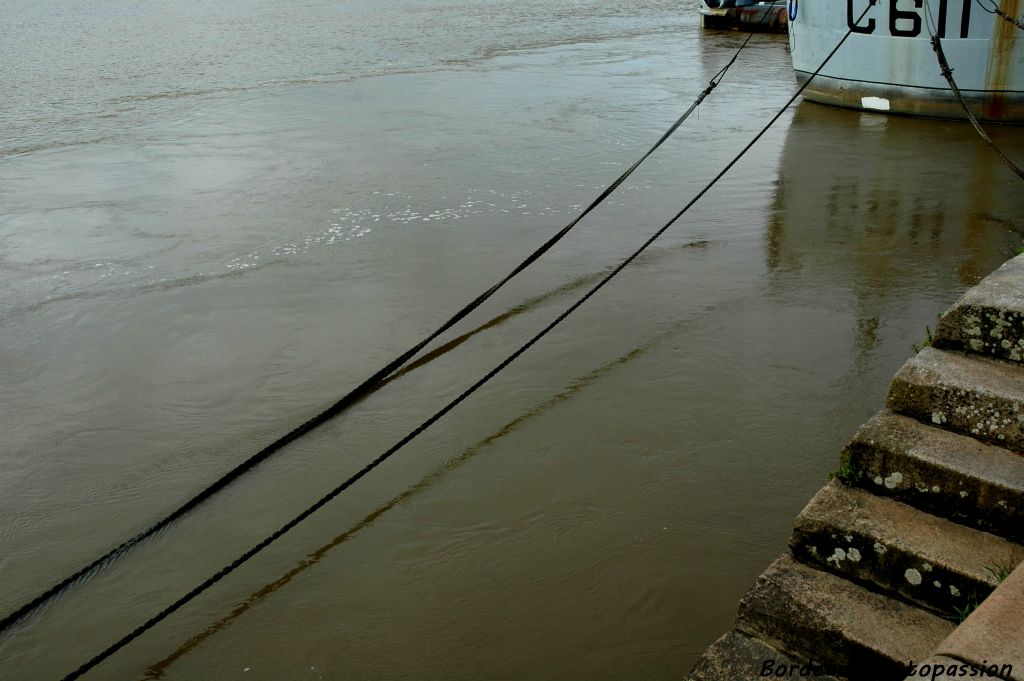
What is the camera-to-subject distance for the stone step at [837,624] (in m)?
2.58

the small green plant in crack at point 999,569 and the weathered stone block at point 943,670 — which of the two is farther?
the small green plant in crack at point 999,569

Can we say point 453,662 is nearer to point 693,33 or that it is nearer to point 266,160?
point 266,160

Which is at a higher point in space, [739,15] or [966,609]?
[739,15]

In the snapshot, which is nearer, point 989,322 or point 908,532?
point 908,532

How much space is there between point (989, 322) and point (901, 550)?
2.93 ft

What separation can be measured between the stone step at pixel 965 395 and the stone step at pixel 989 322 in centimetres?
4

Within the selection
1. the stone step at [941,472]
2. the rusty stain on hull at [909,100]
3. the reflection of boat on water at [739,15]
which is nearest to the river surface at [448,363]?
the rusty stain on hull at [909,100]

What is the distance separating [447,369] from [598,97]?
814cm

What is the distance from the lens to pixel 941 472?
2834 mm

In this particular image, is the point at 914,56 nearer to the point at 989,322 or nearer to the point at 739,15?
the point at 989,322

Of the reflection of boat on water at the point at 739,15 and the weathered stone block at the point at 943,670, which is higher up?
the reflection of boat on water at the point at 739,15

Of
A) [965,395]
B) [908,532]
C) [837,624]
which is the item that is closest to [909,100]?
[965,395]

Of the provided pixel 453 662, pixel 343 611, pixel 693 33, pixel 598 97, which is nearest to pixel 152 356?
pixel 343 611

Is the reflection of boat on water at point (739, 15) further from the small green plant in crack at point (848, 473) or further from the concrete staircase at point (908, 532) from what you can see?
the small green plant in crack at point (848, 473)
